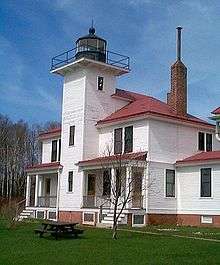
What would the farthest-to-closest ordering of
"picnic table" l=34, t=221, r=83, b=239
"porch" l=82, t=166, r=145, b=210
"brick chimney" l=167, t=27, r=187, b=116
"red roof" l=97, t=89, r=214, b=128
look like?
"brick chimney" l=167, t=27, r=187, b=116 < "red roof" l=97, t=89, r=214, b=128 < "porch" l=82, t=166, r=145, b=210 < "picnic table" l=34, t=221, r=83, b=239

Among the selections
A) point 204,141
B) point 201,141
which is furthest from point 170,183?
point 204,141

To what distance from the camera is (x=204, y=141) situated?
33.5 meters

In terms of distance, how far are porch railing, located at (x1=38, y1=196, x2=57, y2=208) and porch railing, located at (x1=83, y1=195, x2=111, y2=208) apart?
13.5ft

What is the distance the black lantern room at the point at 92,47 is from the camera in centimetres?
3528

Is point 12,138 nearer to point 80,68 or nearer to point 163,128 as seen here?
point 80,68

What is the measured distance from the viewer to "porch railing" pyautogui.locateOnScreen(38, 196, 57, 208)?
3546cm

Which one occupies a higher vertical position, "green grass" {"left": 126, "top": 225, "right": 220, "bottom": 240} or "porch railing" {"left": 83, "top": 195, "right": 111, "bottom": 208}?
"porch railing" {"left": 83, "top": 195, "right": 111, "bottom": 208}

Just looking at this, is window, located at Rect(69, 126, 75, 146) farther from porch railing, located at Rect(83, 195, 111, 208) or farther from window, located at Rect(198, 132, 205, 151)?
window, located at Rect(198, 132, 205, 151)

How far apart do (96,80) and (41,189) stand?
390 inches

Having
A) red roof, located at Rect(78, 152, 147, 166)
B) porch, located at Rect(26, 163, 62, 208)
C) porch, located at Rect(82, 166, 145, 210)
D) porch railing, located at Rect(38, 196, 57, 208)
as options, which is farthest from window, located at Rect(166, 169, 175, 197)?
porch railing, located at Rect(38, 196, 57, 208)

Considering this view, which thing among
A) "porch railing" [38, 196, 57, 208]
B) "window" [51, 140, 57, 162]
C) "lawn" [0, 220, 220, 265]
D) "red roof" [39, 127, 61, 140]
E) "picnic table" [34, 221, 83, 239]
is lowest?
"lawn" [0, 220, 220, 265]

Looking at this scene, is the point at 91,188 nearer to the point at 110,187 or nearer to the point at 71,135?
the point at 110,187

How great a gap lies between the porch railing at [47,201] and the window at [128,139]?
732cm

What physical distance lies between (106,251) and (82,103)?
19175 millimetres
